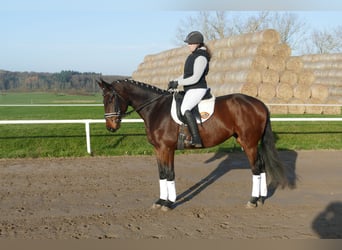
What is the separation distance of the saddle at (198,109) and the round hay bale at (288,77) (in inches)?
635

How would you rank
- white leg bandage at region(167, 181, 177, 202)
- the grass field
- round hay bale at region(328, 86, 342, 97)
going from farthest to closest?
1. round hay bale at region(328, 86, 342, 97)
2. the grass field
3. white leg bandage at region(167, 181, 177, 202)

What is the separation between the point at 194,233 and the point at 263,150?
2.40 metres

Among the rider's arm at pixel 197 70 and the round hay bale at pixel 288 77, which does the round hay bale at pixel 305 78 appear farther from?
the rider's arm at pixel 197 70

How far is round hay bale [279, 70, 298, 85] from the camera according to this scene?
20.7 m

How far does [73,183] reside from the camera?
23.4 ft

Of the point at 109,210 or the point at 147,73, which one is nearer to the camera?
the point at 109,210

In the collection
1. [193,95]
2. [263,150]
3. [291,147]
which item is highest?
[193,95]

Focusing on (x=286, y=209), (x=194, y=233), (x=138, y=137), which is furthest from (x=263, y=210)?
(x=138, y=137)

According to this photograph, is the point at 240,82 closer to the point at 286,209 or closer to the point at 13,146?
the point at 13,146

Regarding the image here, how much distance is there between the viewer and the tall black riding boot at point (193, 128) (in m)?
5.60

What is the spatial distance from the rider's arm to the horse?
553mm

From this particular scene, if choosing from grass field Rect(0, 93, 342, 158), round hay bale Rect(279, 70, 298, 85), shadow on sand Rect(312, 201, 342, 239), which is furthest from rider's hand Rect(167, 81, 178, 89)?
round hay bale Rect(279, 70, 298, 85)

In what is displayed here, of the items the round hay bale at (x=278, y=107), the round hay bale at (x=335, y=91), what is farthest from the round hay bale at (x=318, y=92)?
the round hay bale at (x=335, y=91)

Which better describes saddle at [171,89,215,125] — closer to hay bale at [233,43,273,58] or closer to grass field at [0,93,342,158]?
grass field at [0,93,342,158]
